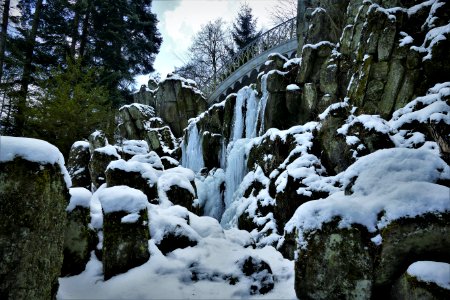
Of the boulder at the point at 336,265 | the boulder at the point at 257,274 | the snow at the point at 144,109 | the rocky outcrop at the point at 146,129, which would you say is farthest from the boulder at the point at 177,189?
the snow at the point at 144,109

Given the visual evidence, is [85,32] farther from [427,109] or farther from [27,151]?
[427,109]

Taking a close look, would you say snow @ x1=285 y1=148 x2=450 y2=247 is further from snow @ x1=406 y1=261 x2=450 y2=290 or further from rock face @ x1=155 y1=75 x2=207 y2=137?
rock face @ x1=155 y1=75 x2=207 y2=137

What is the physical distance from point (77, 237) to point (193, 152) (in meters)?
11.4

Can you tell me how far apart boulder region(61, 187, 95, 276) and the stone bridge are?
13590 mm

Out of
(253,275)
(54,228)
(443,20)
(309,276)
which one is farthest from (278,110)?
(54,228)

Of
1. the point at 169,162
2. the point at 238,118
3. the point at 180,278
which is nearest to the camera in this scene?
the point at 180,278

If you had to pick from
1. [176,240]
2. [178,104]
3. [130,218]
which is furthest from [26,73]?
[130,218]

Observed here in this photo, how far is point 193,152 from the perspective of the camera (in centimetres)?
1592

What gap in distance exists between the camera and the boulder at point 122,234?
444 centimetres

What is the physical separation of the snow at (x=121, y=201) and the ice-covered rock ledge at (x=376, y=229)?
2500 millimetres

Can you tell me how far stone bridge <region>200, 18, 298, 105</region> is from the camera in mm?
15688

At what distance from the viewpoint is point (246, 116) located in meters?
13.7

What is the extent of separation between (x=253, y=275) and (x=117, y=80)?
18.9 meters

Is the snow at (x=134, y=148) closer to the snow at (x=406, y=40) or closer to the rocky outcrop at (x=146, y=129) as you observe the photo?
the rocky outcrop at (x=146, y=129)
